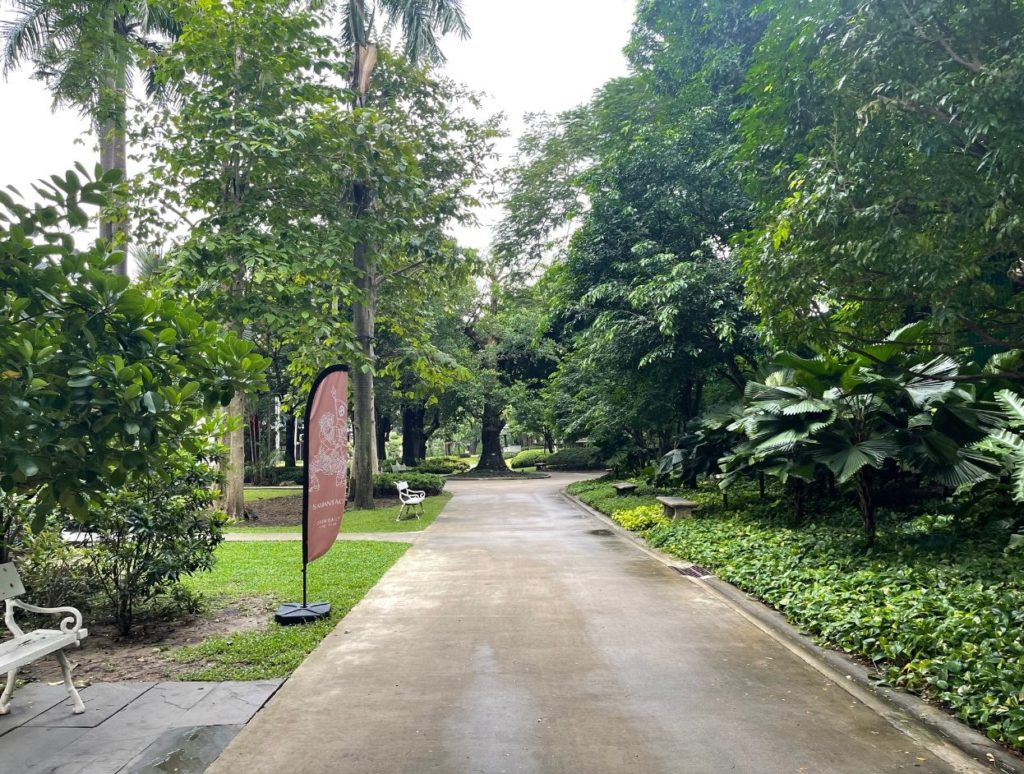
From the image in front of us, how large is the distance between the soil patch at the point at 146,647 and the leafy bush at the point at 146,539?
0.21 m

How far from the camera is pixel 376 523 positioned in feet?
50.1

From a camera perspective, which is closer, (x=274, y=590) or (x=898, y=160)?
(x=898, y=160)

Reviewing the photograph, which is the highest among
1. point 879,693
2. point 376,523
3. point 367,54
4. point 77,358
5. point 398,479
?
point 367,54

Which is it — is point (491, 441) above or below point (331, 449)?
above

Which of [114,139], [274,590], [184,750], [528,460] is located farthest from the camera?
[528,460]

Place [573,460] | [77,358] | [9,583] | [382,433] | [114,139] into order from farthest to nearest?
[382,433] < [573,460] < [114,139] < [9,583] < [77,358]

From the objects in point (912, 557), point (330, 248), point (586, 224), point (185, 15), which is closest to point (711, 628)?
point (912, 557)

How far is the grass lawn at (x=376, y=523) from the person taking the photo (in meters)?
14.4

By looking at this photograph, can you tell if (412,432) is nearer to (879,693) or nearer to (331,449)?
(331,449)

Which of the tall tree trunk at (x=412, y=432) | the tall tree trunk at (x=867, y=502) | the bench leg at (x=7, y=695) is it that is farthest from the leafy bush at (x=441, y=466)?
the bench leg at (x=7, y=695)

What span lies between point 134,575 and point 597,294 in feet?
37.6

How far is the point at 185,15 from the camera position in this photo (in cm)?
1300

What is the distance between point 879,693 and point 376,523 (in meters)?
12.0

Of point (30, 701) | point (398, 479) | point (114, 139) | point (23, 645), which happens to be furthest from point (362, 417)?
point (23, 645)
